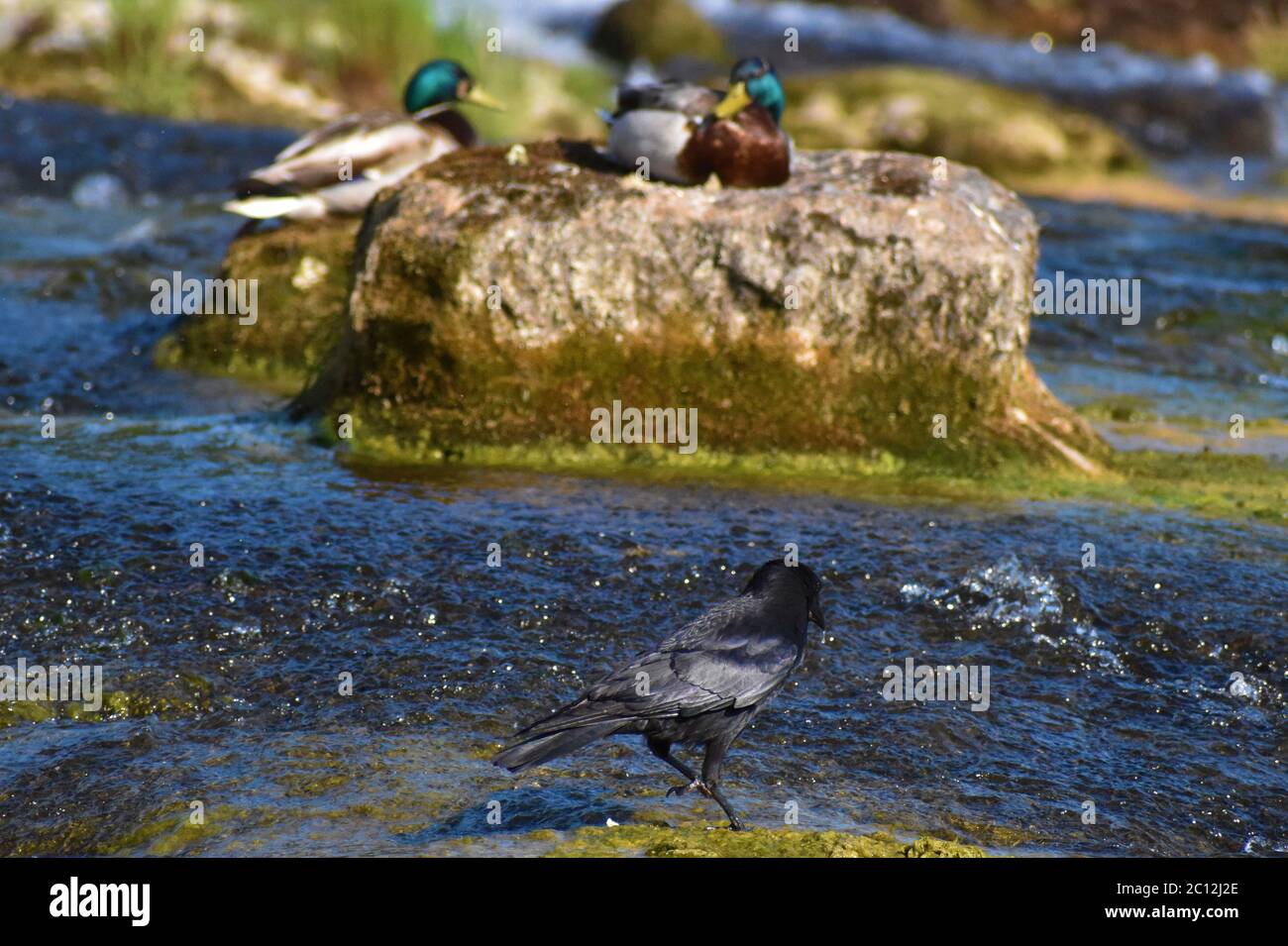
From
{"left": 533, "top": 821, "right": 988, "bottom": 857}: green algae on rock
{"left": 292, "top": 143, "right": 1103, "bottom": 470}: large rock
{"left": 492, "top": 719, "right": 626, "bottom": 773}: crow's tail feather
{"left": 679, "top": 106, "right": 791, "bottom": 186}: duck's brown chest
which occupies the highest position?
{"left": 679, "top": 106, "right": 791, "bottom": 186}: duck's brown chest

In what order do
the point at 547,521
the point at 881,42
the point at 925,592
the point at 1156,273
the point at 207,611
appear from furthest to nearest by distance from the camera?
the point at 881,42
the point at 1156,273
the point at 547,521
the point at 925,592
the point at 207,611

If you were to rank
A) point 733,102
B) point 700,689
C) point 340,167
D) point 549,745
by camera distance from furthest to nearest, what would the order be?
point 340,167 → point 733,102 → point 700,689 → point 549,745

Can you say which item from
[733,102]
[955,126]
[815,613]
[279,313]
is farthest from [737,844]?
[955,126]

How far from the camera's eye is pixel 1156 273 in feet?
43.8

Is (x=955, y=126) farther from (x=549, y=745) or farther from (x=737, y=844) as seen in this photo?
(x=549, y=745)

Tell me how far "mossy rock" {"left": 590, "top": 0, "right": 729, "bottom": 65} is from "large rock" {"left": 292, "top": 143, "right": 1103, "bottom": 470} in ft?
65.9

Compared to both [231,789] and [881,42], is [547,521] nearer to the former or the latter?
[231,789]

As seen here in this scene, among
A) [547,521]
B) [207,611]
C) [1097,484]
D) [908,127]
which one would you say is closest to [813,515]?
[547,521]

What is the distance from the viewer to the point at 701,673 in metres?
3.98

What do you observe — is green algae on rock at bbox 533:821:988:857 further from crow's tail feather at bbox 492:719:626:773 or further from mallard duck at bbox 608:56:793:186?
mallard duck at bbox 608:56:793:186

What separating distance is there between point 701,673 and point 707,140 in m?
3.65

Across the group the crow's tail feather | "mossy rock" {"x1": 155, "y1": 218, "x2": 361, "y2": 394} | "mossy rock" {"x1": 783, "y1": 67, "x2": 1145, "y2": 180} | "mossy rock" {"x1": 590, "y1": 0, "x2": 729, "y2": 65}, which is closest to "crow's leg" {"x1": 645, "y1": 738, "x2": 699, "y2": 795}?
the crow's tail feather

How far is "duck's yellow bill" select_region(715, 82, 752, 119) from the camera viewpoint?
7.11 meters

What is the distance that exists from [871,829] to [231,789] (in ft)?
5.17
